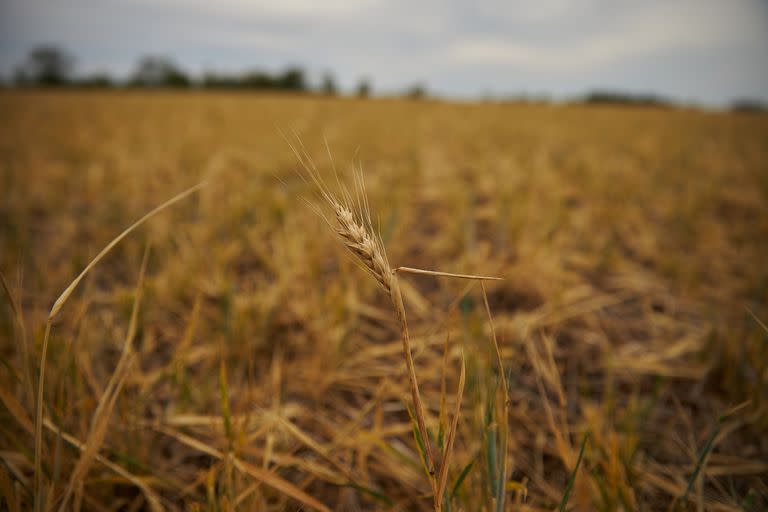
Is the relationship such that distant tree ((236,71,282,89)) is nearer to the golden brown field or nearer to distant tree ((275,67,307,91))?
distant tree ((275,67,307,91))

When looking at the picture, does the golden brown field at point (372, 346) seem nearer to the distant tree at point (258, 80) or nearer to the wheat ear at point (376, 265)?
the wheat ear at point (376, 265)

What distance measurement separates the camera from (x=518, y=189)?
9.55 feet

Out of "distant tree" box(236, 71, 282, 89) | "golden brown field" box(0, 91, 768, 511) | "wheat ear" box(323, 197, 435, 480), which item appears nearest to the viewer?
"wheat ear" box(323, 197, 435, 480)

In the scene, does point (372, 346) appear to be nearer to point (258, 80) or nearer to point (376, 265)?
point (376, 265)

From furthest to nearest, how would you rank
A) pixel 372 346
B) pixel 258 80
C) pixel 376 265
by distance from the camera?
pixel 258 80, pixel 372 346, pixel 376 265

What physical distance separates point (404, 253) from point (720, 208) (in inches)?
109

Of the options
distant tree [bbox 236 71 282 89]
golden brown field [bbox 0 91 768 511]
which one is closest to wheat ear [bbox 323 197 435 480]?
golden brown field [bbox 0 91 768 511]

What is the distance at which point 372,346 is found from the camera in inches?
51.4

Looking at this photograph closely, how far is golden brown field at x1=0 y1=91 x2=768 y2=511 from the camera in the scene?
71cm

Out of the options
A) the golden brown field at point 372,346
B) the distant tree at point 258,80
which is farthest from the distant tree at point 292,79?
the golden brown field at point 372,346

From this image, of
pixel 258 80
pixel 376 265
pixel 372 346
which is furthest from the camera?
pixel 258 80

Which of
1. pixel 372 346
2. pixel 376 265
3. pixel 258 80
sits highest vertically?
pixel 258 80

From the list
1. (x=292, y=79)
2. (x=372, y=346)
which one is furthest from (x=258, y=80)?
(x=372, y=346)

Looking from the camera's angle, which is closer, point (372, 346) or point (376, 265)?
point (376, 265)
